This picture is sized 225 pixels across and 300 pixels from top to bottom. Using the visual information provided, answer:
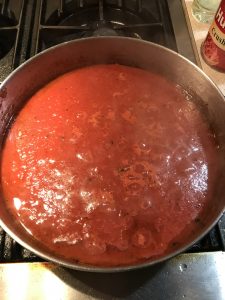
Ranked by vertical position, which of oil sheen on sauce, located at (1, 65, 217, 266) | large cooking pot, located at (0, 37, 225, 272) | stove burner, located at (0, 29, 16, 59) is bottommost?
oil sheen on sauce, located at (1, 65, 217, 266)

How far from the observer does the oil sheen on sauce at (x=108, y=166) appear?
0.87 metres

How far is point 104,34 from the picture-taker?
4.04ft

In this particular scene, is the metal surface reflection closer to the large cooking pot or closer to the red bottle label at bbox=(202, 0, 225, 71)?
the large cooking pot

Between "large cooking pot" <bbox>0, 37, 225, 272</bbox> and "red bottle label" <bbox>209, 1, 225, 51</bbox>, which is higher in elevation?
"red bottle label" <bbox>209, 1, 225, 51</bbox>

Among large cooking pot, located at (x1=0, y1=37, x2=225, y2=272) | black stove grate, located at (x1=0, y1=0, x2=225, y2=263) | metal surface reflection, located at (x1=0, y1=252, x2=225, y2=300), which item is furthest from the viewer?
black stove grate, located at (x1=0, y1=0, x2=225, y2=263)

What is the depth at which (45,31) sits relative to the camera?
1201 millimetres

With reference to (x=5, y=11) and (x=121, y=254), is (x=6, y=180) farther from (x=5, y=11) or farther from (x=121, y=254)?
(x=5, y=11)

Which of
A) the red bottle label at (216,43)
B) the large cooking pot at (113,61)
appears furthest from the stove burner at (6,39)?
the red bottle label at (216,43)

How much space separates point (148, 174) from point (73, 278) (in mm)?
336

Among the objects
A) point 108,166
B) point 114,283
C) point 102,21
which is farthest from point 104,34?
point 114,283

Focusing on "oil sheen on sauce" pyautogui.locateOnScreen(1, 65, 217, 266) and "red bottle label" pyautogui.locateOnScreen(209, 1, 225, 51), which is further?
"red bottle label" pyautogui.locateOnScreen(209, 1, 225, 51)

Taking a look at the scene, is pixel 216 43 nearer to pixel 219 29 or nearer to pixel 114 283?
pixel 219 29

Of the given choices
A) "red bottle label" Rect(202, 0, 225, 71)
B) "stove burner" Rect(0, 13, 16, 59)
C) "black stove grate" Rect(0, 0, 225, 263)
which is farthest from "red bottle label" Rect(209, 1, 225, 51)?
"stove burner" Rect(0, 13, 16, 59)

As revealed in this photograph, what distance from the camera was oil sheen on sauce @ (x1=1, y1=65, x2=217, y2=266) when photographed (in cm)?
87
